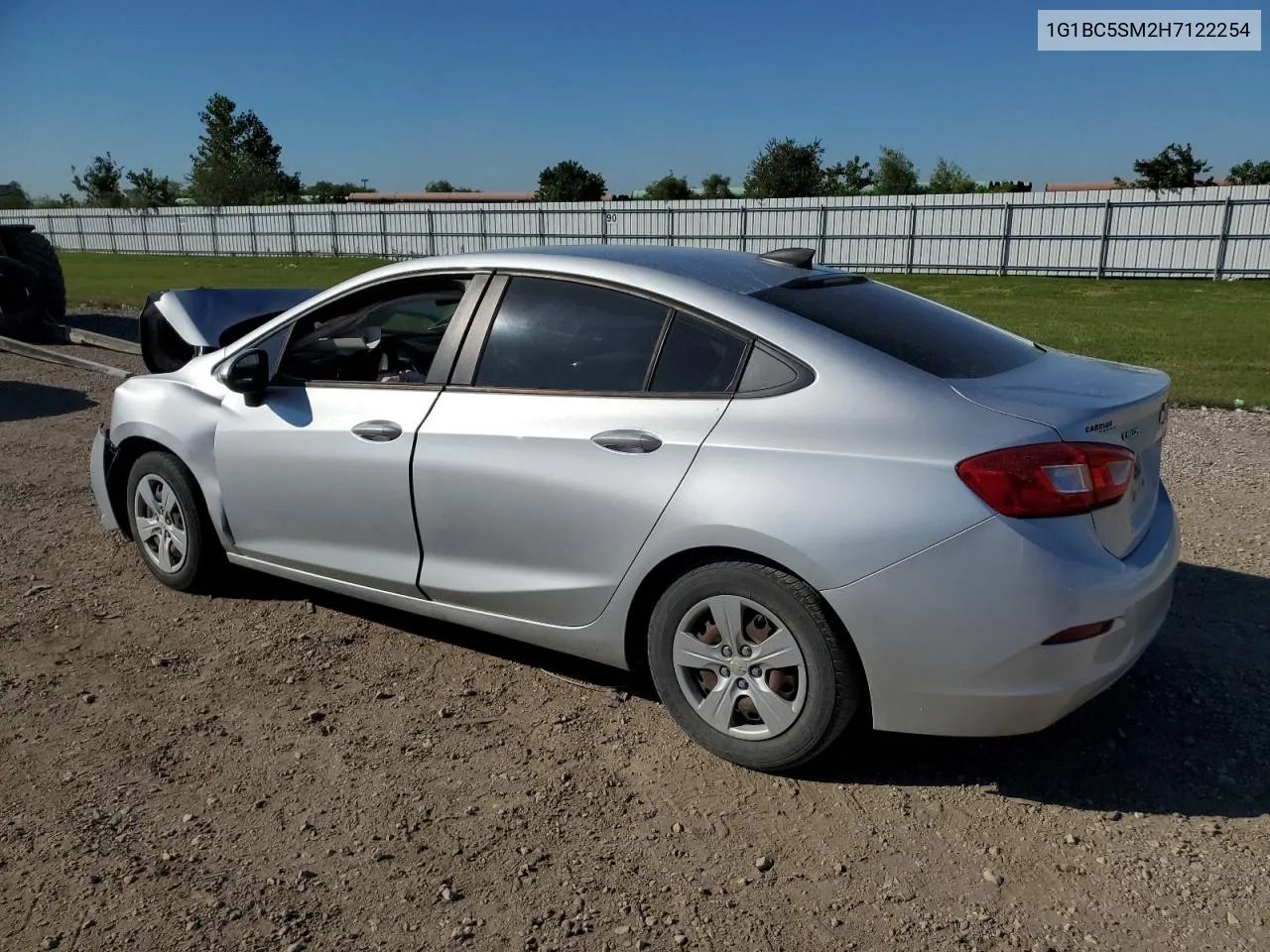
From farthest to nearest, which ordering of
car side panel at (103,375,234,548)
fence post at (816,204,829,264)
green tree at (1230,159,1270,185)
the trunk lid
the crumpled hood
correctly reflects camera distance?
green tree at (1230,159,1270,185) → fence post at (816,204,829,264) → the crumpled hood → car side panel at (103,375,234,548) → the trunk lid

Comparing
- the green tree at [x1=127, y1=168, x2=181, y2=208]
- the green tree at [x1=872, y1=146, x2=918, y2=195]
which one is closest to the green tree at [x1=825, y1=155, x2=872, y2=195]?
the green tree at [x1=872, y1=146, x2=918, y2=195]

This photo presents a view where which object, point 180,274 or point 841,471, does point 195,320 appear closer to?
point 841,471

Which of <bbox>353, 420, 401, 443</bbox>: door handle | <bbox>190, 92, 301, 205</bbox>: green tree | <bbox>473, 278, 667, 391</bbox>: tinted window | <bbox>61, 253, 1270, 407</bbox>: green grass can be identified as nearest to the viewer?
<bbox>473, 278, 667, 391</bbox>: tinted window

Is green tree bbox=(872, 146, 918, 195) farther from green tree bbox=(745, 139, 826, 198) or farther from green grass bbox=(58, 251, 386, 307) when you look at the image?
green grass bbox=(58, 251, 386, 307)

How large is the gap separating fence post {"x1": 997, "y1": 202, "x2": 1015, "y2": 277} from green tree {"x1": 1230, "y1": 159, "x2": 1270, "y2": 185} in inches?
787

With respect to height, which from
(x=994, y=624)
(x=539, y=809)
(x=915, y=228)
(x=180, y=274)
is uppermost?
(x=915, y=228)

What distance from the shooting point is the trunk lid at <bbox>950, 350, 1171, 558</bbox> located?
2.92 meters

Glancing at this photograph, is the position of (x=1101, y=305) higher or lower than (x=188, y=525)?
lower

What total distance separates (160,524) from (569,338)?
2434 millimetres

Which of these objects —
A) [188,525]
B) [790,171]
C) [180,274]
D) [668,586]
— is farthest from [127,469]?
[790,171]

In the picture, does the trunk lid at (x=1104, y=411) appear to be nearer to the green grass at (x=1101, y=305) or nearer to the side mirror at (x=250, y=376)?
the side mirror at (x=250, y=376)

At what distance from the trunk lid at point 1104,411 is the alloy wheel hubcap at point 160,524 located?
11.6ft

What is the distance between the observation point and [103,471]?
16.5ft

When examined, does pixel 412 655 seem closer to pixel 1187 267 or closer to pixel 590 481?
pixel 590 481
